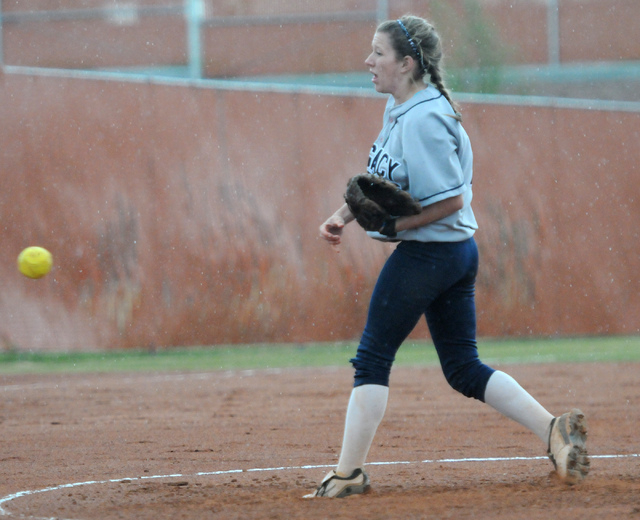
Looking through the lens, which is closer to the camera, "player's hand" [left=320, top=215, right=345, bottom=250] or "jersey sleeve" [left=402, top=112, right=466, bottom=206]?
"jersey sleeve" [left=402, top=112, right=466, bottom=206]

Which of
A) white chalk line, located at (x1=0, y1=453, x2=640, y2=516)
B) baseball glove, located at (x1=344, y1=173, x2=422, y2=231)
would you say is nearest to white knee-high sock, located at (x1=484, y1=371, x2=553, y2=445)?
baseball glove, located at (x1=344, y1=173, x2=422, y2=231)

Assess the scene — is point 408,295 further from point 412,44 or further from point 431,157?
point 412,44

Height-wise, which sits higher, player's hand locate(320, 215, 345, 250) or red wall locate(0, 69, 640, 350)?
player's hand locate(320, 215, 345, 250)

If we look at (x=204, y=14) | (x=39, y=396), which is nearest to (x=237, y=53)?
(x=204, y=14)

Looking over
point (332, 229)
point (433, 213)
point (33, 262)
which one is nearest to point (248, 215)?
point (33, 262)

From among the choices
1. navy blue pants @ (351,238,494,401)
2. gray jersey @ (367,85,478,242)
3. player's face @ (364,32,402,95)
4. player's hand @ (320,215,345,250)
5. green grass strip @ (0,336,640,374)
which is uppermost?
player's face @ (364,32,402,95)

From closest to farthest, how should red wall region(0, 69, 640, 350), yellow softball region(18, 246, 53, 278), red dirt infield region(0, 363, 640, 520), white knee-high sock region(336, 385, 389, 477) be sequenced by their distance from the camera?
red dirt infield region(0, 363, 640, 520)
white knee-high sock region(336, 385, 389, 477)
yellow softball region(18, 246, 53, 278)
red wall region(0, 69, 640, 350)

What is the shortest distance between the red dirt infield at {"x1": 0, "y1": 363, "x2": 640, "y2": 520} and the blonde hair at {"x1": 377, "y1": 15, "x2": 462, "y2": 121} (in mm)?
1461

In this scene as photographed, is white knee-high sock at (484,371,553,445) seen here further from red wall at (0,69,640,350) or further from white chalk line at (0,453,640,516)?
red wall at (0,69,640,350)

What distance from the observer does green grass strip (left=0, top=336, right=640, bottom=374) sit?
10.1 meters

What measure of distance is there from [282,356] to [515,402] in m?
7.56

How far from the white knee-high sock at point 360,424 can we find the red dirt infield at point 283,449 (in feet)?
0.49

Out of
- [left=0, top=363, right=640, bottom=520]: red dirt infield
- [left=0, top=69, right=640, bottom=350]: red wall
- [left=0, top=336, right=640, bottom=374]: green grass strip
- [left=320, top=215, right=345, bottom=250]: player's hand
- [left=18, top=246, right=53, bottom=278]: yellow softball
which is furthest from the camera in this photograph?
[left=0, top=69, right=640, bottom=350]: red wall

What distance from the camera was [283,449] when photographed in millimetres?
5066
